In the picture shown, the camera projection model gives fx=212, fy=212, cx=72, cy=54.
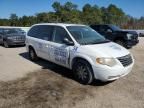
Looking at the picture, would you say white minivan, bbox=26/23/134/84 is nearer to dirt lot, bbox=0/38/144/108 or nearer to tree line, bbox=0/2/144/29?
dirt lot, bbox=0/38/144/108

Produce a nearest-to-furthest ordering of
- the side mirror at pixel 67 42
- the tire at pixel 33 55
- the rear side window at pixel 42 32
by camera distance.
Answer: the side mirror at pixel 67 42
the rear side window at pixel 42 32
the tire at pixel 33 55

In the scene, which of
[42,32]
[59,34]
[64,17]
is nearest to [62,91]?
[59,34]

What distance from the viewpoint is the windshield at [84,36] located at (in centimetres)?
678

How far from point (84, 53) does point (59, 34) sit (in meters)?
1.66

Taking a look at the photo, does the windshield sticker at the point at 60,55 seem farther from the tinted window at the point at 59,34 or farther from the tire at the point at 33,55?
the tire at the point at 33,55

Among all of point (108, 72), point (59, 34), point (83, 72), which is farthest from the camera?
point (59, 34)

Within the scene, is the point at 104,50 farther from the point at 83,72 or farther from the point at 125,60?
the point at 83,72

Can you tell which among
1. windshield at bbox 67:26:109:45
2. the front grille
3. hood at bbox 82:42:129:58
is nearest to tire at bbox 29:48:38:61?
windshield at bbox 67:26:109:45

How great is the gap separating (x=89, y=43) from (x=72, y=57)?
69cm

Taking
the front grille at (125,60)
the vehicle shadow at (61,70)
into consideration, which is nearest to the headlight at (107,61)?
the front grille at (125,60)

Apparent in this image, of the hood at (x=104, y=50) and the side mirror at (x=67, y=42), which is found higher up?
the side mirror at (x=67, y=42)

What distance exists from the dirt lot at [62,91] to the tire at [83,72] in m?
0.19

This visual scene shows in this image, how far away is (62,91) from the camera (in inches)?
229

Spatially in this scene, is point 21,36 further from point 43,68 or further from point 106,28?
point 43,68
